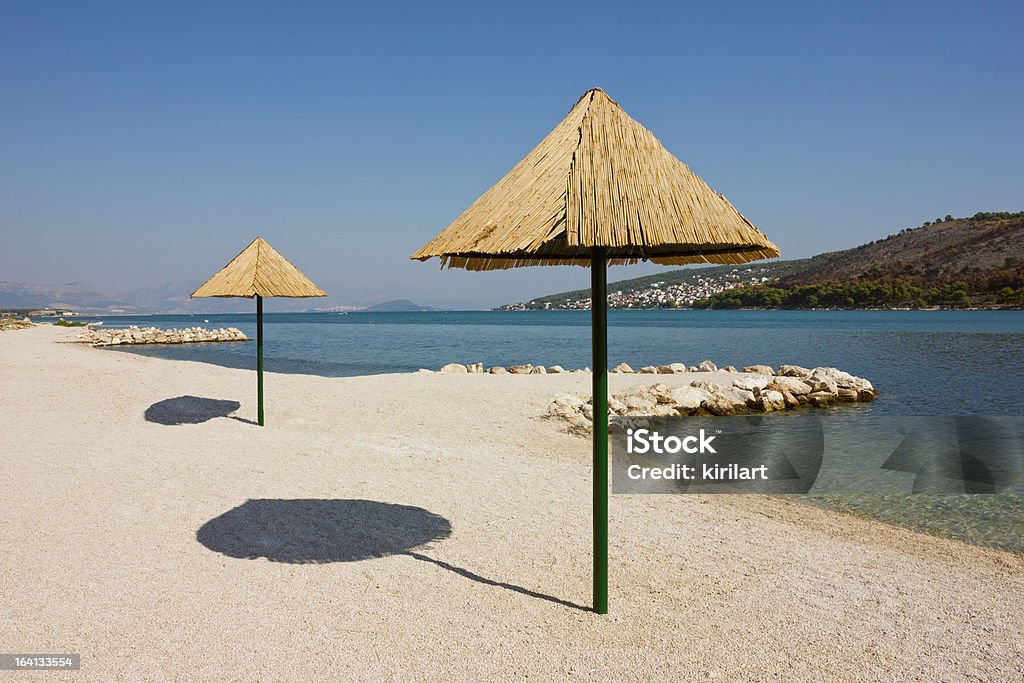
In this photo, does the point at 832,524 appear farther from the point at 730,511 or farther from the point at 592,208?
the point at 592,208

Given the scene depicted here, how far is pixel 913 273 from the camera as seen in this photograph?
74938mm

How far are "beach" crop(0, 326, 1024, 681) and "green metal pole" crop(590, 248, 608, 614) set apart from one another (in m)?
0.26

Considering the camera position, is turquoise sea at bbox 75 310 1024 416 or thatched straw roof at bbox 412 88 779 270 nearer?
thatched straw roof at bbox 412 88 779 270

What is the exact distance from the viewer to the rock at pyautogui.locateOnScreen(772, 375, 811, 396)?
14.9 metres

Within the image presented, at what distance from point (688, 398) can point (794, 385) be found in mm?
3550

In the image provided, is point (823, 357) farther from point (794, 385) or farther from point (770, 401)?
point (770, 401)

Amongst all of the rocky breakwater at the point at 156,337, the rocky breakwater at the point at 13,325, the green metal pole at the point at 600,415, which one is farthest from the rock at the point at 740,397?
the rocky breakwater at the point at 13,325

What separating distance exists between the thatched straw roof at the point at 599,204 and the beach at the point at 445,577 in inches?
86.7

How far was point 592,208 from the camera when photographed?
3.47 m

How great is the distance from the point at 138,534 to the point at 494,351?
3102cm

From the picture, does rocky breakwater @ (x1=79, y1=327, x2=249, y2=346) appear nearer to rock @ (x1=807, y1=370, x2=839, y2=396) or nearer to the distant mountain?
rock @ (x1=807, y1=370, x2=839, y2=396)

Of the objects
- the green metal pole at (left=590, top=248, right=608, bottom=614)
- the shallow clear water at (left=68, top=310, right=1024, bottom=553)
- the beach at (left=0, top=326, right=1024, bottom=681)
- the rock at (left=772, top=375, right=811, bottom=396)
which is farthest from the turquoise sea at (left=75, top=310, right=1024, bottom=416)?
the green metal pole at (left=590, top=248, right=608, bottom=614)

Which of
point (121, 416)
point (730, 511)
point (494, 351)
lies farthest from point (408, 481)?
point (494, 351)

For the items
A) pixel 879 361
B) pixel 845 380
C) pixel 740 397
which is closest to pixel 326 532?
pixel 740 397
